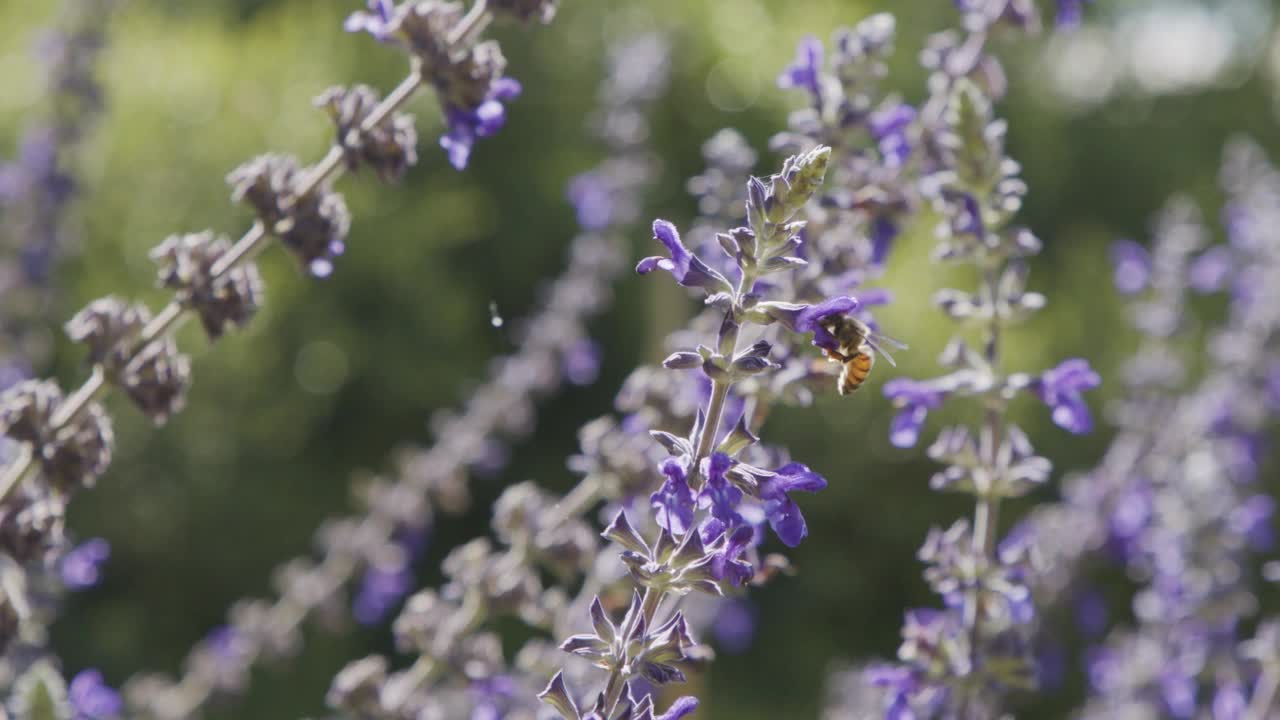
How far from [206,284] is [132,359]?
0.39 feet

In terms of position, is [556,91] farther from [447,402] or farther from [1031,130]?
[1031,130]

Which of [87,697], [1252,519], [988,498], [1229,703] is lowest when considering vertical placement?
[1229,703]

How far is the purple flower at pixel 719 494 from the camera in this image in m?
1.02

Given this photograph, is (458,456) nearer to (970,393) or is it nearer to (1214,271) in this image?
(970,393)

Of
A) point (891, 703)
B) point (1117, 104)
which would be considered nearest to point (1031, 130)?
point (1117, 104)

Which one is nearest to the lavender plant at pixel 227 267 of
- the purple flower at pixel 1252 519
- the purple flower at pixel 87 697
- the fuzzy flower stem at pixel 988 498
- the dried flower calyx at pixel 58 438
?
the dried flower calyx at pixel 58 438

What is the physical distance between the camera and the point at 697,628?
3.01 metres

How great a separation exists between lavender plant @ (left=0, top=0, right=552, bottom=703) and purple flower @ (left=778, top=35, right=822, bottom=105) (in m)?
0.34

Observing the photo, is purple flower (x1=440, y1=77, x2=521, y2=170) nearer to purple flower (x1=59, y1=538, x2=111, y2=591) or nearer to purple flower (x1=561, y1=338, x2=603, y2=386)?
purple flower (x1=59, y1=538, x2=111, y2=591)

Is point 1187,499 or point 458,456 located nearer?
point 1187,499

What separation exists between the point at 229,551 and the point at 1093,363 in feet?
15.7

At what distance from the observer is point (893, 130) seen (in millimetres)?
1568

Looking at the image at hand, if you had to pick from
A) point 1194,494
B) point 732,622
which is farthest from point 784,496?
point 732,622

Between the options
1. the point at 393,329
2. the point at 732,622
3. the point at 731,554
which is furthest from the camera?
the point at 393,329
